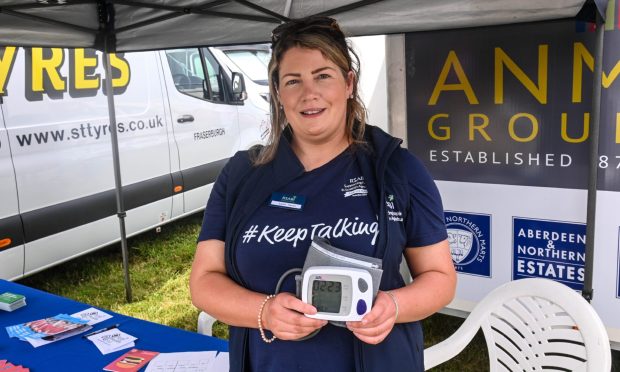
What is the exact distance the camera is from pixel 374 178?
144 centimetres

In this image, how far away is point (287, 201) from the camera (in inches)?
56.4

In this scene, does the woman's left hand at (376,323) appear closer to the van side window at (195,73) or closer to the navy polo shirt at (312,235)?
the navy polo shirt at (312,235)

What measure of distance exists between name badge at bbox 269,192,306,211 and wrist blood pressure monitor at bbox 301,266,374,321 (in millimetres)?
230

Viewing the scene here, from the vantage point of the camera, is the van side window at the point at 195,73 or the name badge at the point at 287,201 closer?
the name badge at the point at 287,201

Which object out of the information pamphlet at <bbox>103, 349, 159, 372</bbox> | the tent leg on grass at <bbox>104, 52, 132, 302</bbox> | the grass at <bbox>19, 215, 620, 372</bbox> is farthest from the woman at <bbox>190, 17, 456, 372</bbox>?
the tent leg on grass at <bbox>104, 52, 132, 302</bbox>

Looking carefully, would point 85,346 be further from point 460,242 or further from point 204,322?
point 460,242

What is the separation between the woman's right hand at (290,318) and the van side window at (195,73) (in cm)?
428

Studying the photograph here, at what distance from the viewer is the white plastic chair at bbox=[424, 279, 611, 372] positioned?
5.95ft

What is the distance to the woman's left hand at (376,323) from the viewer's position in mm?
1223

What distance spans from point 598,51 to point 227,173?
1664 millimetres

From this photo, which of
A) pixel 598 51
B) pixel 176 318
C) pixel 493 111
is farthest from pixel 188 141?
pixel 598 51

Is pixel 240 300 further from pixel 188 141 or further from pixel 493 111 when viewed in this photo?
pixel 188 141

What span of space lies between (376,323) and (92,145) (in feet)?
11.9

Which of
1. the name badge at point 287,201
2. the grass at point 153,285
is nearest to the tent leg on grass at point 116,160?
the grass at point 153,285
